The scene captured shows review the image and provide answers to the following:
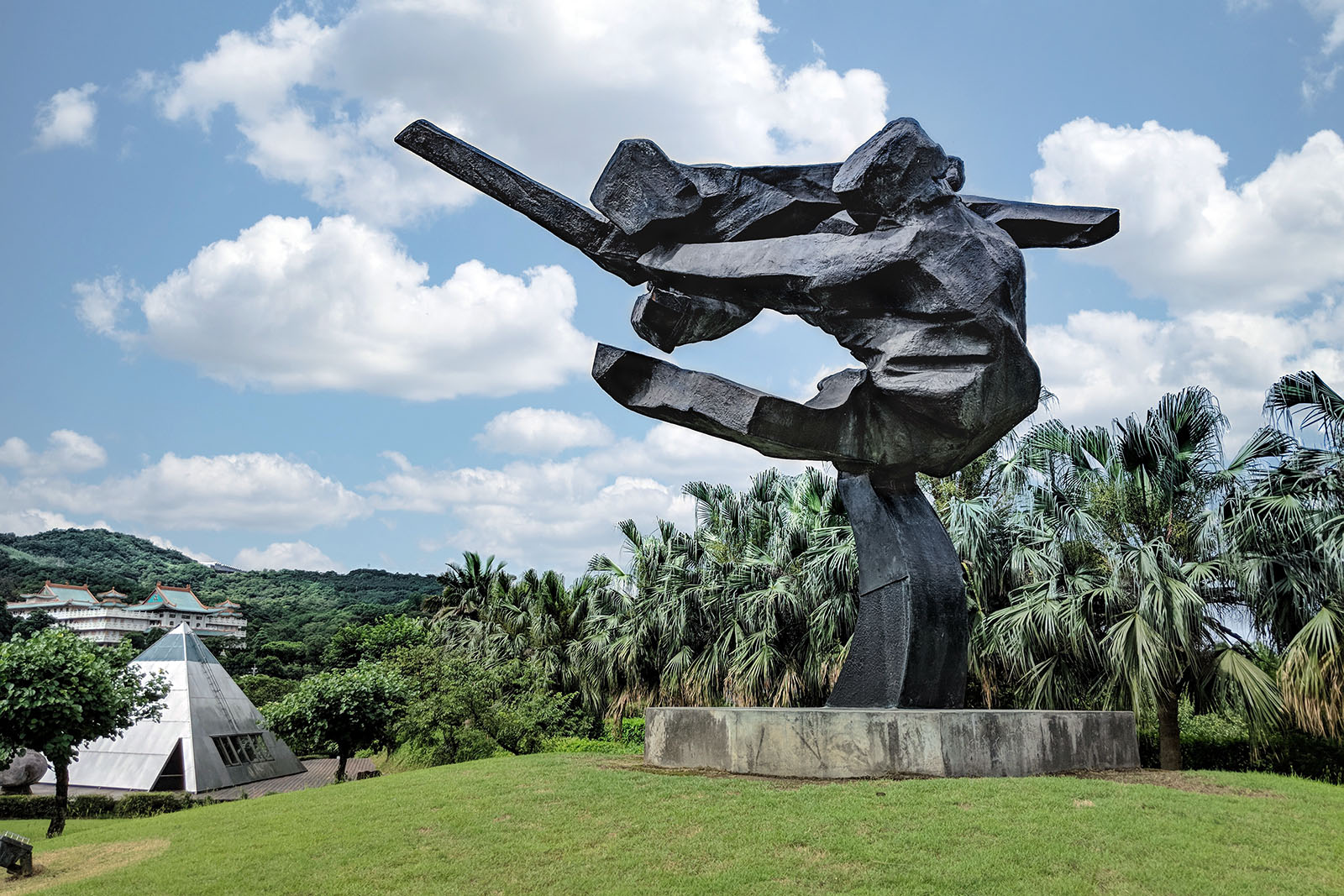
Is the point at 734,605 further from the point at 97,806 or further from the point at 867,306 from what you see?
the point at 97,806

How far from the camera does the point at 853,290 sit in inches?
325

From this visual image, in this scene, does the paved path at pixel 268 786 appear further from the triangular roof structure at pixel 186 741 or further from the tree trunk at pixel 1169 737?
the tree trunk at pixel 1169 737

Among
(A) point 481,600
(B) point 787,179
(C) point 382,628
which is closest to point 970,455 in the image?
(B) point 787,179

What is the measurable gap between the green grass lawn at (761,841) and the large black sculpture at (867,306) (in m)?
Result: 1.98

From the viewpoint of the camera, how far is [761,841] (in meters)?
5.57

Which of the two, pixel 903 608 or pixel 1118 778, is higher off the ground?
pixel 903 608

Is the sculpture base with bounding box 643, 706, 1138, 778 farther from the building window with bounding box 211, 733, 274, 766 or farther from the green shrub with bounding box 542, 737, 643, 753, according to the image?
the building window with bounding box 211, 733, 274, 766

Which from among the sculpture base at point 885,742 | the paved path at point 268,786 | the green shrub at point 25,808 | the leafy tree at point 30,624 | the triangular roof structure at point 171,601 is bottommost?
the paved path at point 268,786

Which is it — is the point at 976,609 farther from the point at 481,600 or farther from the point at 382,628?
the point at 382,628

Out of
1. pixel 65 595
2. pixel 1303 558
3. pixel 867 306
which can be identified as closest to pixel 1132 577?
pixel 1303 558

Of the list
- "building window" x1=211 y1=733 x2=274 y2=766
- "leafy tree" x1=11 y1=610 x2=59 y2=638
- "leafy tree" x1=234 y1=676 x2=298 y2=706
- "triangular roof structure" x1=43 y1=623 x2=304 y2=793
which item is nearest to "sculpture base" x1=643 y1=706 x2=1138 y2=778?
"triangular roof structure" x1=43 y1=623 x2=304 y2=793

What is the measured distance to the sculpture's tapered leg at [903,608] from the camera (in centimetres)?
825

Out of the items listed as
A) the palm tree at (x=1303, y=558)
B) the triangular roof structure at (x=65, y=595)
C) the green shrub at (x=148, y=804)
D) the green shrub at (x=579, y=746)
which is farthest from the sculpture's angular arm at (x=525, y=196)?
the triangular roof structure at (x=65, y=595)

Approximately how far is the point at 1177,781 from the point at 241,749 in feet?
69.5
